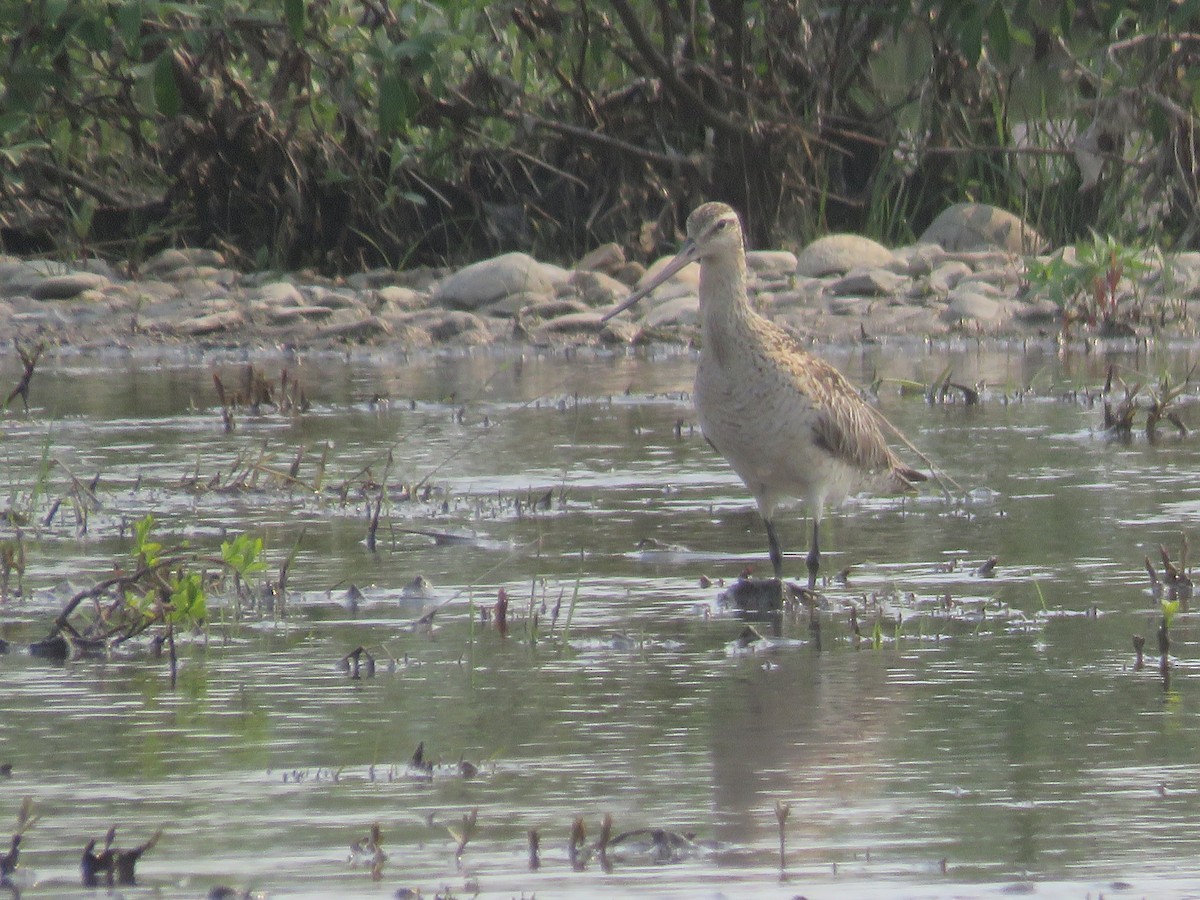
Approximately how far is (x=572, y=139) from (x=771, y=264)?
5.57 feet

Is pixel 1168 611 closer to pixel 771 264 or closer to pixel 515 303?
pixel 515 303

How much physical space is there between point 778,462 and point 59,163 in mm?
10538

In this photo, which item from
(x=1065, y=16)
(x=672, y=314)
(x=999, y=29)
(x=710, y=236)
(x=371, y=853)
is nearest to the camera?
(x=371, y=853)

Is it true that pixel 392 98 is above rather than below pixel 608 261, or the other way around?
above

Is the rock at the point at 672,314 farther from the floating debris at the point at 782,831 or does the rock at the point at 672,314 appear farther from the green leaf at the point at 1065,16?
the floating debris at the point at 782,831

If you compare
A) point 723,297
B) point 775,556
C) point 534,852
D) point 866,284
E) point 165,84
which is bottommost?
point 534,852

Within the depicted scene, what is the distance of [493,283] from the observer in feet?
51.1

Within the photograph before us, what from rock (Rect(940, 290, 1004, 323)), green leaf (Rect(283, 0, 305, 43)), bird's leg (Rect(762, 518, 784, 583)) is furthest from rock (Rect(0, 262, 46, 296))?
bird's leg (Rect(762, 518, 784, 583))

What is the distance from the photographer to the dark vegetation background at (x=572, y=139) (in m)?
15.2

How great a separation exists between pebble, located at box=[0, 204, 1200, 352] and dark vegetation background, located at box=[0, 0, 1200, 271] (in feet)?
1.78

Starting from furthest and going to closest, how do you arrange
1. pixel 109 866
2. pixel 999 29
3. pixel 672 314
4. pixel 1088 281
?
pixel 672 314
pixel 1088 281
pixel 999 29
pixel 109 866

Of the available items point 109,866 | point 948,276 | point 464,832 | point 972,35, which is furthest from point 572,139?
point 109,866

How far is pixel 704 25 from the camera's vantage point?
16.5 m

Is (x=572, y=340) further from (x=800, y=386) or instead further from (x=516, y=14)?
(x=800, y=386)
